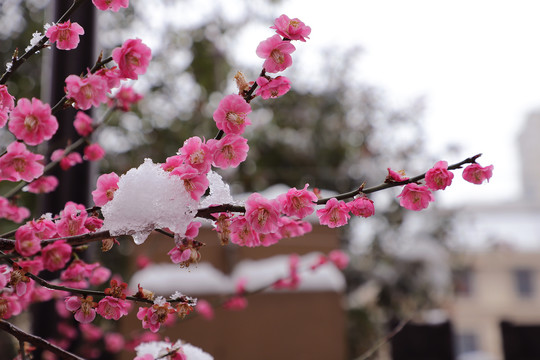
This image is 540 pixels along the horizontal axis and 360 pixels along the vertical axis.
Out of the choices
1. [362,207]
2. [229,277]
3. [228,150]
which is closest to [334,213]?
[362,207]

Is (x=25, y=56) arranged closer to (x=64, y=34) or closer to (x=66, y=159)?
(x=64, y=34)

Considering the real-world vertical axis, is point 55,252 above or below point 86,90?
below

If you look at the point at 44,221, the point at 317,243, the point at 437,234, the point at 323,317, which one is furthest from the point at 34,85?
the point at 437,234

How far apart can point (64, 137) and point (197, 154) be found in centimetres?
85

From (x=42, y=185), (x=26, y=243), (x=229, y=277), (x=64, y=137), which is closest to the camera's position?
(x=26, y=243)

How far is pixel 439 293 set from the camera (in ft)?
13.2

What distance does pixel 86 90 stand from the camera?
0.57 m

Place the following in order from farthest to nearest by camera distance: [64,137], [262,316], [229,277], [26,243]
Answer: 1. [229,277]
2. [262,316]
3. [64,137]
4. [26,243]

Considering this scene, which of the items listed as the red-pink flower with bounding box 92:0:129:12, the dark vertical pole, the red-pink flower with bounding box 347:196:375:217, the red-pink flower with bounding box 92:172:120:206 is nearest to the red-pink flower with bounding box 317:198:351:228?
the red-pink flower with bounding box 347:196:375:217

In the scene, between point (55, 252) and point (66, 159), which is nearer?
point (55, 252)

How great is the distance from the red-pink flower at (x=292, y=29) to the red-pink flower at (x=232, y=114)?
4.0 inches

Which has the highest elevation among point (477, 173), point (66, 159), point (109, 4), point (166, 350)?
point (109, 4)

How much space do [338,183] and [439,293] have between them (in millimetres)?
1278

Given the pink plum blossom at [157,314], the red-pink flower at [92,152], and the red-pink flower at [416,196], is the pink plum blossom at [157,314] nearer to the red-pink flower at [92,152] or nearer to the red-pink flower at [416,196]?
the red-pink flower at [416,196]
